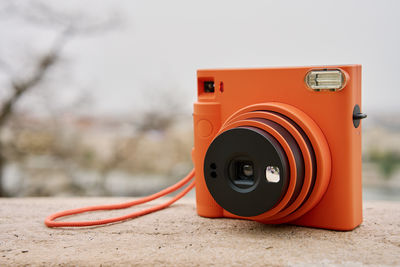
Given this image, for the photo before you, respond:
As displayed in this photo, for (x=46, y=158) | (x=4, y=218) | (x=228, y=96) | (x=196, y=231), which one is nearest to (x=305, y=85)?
(x=228, y=96)

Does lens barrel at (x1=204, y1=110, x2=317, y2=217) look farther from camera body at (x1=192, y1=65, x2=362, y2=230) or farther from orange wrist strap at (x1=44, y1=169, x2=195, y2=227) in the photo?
orange wrist strap at (x1=44, y1=169, x2=195, y2=227)

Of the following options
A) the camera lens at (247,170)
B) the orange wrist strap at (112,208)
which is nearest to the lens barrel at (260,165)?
the camera lens at (247,170)

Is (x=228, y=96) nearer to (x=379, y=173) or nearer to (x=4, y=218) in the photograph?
(x=4, y=218)

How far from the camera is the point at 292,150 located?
118 centimetres

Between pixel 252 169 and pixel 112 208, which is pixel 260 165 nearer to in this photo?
pixel 252 169

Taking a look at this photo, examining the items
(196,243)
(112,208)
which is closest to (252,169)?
(196,243)

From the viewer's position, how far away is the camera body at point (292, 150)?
118cm

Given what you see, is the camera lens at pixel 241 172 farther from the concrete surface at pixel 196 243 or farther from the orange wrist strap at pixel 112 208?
the orange wrist strap at pixel 112 208

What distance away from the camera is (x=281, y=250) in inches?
45.5

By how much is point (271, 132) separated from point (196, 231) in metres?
0.35

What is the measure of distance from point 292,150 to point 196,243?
327 millimetres

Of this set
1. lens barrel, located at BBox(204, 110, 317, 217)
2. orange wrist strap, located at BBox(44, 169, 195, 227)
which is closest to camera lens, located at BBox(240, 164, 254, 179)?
lens barrel, located at BBox(204, 110, 317, 217)

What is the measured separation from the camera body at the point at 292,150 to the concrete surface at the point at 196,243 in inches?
2.7

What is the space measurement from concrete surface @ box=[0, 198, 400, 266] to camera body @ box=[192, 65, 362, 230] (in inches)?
2.7
